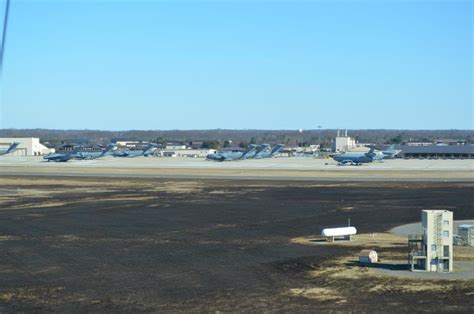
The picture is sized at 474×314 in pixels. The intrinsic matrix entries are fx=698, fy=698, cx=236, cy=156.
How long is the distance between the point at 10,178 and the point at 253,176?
116 ft

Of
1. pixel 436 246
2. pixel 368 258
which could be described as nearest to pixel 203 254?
pixel 368 258

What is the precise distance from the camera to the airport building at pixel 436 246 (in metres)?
32.1

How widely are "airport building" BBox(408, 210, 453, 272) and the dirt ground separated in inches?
97.6

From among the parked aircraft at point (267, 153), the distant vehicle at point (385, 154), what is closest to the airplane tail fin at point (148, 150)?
the parked aircraft at point (267, 153)

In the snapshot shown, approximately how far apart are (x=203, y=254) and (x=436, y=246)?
38.6ft

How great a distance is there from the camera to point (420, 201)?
64.4 m

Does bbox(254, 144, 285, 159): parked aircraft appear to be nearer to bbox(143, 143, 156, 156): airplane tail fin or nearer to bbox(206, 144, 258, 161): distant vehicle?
bbox(206, 144, 258, 161): distant vehicle

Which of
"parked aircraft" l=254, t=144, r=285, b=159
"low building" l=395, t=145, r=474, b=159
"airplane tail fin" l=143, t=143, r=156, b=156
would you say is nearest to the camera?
"parked aircraft" l=254, t=144, r=285, b=159

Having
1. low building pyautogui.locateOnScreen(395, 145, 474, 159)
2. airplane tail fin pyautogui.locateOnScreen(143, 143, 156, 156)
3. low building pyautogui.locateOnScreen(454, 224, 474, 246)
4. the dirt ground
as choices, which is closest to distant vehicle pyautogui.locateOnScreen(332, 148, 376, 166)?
low building pyautogui.locateOnScreen(395, 145, 474, 159)

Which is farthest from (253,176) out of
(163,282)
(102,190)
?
(163,282)

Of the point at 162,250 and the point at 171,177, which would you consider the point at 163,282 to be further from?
the point at 171,177

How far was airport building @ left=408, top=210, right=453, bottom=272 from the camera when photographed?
105ft

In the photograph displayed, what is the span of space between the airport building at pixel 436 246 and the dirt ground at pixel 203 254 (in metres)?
2.48

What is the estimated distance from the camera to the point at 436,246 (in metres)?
32.4
